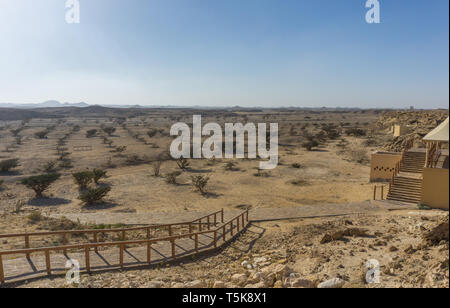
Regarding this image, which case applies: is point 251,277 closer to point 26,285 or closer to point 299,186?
point 26,285

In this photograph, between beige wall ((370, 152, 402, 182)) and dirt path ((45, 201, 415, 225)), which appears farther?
beige wall ((370, 152, 402, 182))

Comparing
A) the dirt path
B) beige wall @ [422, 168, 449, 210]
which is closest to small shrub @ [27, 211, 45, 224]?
the dirt path

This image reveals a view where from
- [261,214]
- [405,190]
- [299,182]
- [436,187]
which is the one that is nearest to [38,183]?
[261,214]

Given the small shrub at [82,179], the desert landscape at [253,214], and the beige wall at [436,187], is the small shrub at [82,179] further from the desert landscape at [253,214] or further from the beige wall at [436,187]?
the beige wall at [436,187]

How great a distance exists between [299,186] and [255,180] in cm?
290

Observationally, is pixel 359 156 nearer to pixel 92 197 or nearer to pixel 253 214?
pixel 253 214

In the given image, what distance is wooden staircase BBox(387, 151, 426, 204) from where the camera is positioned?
12.1 meters

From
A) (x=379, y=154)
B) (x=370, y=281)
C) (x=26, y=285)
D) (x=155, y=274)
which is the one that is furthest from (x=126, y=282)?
(x=379, y=154)

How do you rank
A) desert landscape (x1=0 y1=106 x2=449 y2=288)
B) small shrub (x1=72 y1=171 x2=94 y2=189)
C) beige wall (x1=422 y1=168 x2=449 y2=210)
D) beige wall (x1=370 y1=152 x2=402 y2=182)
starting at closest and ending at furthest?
beige wall (x1=422 y1=168 x2=449 y2=210) < desert landscape (x1=0 y1=106 x2=449 y2=288) < beige wall (x1=370 y1=152 x2=402 y2=182) < small shrub (x1=72 y1=171 x2=94 y2=189)

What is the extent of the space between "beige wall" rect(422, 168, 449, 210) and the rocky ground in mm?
1288

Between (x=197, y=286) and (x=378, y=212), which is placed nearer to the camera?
(x=197, y=286)

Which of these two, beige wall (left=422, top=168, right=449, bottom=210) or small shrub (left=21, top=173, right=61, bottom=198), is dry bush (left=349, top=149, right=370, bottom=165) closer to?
beige wall (left=422, top=168, right=449, bottom=210)

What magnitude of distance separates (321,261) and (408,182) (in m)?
8.43
